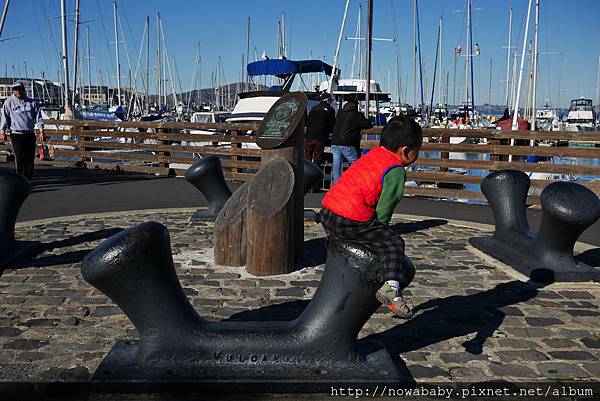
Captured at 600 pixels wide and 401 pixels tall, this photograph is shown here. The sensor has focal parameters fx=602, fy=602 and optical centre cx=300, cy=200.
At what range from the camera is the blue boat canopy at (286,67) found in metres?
22.2

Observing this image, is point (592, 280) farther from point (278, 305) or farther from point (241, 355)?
point (241, 355)

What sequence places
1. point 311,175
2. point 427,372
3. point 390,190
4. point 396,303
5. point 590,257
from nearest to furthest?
point 390,190 → point 427,372 → point 396,303 → point 590,257 → point 311,175

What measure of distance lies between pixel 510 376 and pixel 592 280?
2.90m

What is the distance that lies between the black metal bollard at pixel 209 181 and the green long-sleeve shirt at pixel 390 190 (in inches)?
209

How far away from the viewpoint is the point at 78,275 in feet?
20.1

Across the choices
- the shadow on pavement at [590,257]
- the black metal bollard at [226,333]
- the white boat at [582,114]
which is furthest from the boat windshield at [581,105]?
the black metal bollard at [226,333]

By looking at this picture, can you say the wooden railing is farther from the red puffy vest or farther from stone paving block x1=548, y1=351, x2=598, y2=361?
the red puffy vest

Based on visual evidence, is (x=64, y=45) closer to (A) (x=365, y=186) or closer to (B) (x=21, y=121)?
(B) (x=21, y=121)

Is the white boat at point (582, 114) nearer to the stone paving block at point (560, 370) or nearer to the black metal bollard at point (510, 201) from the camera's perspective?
the black metal bollard at point (510, 201)

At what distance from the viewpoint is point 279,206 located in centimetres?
595

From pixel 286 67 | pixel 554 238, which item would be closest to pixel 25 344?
pixel 554 238

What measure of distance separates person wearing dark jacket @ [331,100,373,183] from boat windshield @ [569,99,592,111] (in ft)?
154

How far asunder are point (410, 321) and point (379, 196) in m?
1.54

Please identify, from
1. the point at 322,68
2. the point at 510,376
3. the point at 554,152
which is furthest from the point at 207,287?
the point at 322,68
